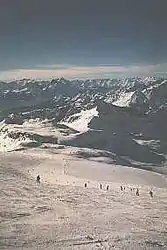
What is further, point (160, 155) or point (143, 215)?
point (160, 155)

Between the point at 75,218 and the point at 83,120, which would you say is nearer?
the point at 75,218

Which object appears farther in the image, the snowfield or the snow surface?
the snow surface

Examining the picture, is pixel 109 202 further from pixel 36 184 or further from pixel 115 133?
pixel 115 133

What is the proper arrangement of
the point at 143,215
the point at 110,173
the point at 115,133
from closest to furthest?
the point at 143,215 < the point at 110,173 < the point at 115,133

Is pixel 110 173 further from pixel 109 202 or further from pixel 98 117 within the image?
pixel 98 117

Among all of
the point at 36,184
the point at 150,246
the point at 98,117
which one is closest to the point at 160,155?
the point at 98,117

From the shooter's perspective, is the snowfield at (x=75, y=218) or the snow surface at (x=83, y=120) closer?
the snowfield at (x=75, y=218)

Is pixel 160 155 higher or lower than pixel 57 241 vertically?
lower

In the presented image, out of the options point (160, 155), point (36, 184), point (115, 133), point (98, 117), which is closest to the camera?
point (36, 184)

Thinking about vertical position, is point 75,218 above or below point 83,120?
below
